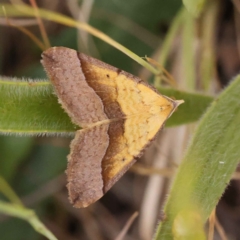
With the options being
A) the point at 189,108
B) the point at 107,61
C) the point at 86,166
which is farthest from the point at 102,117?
the point at 107,61

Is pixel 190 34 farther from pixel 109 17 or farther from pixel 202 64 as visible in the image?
pixel 109 17

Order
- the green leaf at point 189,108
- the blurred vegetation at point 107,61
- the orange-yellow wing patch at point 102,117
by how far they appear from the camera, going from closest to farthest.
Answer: the orange-yellow wing patch at point 102,117 → the green leaf at point 189,108 → the blurred vegetation at point 107,61

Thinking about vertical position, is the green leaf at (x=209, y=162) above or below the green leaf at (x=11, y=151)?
above

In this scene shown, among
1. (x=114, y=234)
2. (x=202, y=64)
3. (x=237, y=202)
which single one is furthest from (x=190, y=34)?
(x=114, y=234)

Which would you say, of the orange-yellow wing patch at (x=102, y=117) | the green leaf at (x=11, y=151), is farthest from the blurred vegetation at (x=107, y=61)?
the orange-yellow wing patch at (x=102, y=117)

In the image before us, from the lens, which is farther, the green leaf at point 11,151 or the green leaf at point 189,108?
the green leaf at point 11,151

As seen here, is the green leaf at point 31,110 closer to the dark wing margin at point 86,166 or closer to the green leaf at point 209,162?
the dark wing margin at point 86,166

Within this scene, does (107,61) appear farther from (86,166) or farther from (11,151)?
(86,166)
